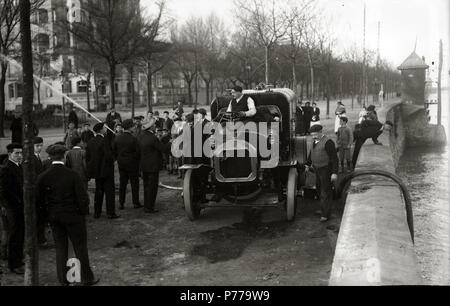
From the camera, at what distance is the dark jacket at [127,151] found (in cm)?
1034

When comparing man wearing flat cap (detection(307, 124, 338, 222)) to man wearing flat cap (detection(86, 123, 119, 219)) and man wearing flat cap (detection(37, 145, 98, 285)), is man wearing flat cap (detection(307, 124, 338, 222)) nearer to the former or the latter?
man wearing flat cap (detection(86, 123, 119, 219))

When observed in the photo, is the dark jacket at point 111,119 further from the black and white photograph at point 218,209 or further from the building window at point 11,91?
the building window at point 11,91

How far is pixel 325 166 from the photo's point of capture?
9359 millimetres

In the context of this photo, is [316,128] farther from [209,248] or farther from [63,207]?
[63,207]

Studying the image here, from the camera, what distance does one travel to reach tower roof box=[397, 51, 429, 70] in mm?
48634

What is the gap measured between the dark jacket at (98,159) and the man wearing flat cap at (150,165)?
2.91 ft

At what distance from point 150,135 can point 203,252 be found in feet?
11.8

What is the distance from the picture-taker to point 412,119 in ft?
132

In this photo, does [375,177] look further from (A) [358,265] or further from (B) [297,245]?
(A) [358,265]

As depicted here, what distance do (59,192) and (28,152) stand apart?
1.04 meters

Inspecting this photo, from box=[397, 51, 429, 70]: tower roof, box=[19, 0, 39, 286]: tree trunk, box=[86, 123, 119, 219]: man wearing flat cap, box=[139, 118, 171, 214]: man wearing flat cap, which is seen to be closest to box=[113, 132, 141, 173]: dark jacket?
box=[139, 118, 171, 214]: man wearing flat cap

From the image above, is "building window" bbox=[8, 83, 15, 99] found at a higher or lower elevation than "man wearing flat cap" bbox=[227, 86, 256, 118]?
higher

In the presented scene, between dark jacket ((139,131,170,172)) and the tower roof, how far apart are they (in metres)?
43.3
